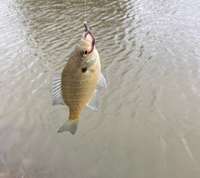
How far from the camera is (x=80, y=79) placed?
2.39 meters

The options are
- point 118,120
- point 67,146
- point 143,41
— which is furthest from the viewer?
point 143,41

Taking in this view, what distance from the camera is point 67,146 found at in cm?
750

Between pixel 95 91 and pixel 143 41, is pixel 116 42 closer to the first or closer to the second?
pixel 143 41

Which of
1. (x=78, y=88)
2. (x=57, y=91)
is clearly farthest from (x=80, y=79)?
(x=57, y=91)

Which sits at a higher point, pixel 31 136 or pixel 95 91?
pixel 95 91

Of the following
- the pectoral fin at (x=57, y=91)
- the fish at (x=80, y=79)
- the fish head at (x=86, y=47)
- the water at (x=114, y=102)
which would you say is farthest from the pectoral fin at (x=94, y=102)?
the water at (x=114, y=102)

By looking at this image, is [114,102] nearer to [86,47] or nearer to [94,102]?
[94,102]

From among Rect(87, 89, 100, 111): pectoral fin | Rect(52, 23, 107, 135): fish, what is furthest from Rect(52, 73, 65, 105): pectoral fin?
Rect(87, 89, 100, 111): pectoral fin

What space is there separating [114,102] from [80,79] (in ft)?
21.2

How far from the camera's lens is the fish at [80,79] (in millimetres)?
2252

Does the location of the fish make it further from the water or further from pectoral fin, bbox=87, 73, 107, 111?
the water

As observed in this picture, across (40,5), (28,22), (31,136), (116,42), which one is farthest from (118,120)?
(40,5)

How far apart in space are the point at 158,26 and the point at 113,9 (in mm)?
3465

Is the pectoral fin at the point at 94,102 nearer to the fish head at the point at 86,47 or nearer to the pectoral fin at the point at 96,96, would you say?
the pectoral fin at the point at 96,96
